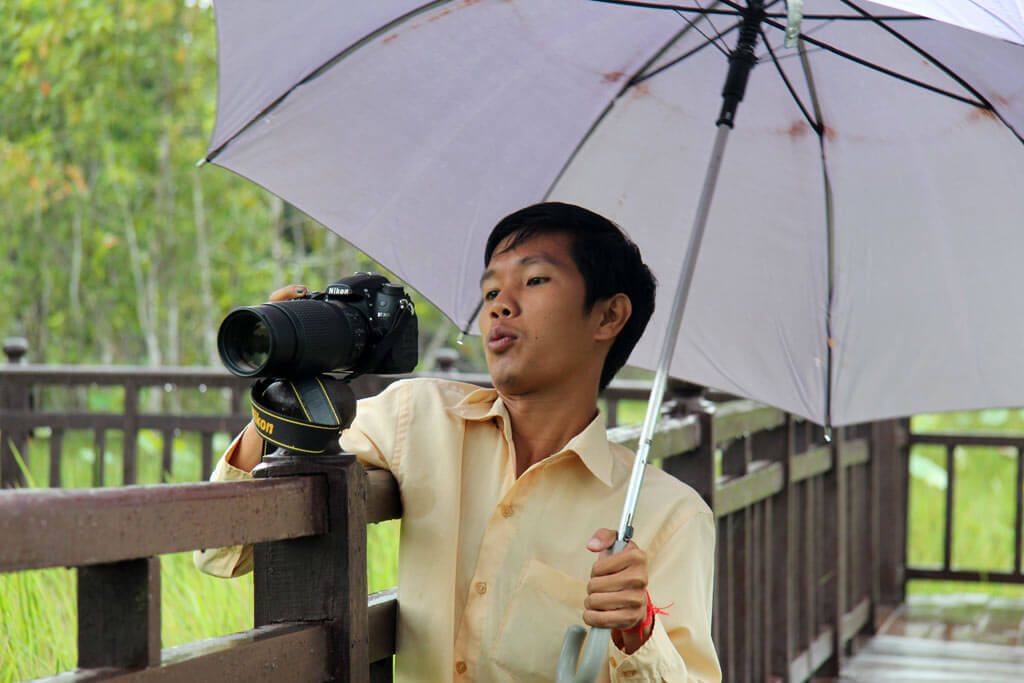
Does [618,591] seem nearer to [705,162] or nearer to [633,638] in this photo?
[633,638]

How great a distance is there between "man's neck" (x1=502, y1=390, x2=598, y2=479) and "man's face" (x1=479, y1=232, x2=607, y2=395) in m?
0.04

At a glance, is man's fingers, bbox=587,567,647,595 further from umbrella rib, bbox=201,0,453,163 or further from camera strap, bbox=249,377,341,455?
umbrella rib, bbox=201,0,453,163

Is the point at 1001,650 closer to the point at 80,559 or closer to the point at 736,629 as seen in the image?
the point at 736,629

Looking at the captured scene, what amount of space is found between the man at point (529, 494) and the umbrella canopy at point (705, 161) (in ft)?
1.27

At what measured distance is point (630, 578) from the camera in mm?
1680

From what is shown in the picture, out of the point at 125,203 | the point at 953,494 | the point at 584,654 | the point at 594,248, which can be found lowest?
the point at 953,494

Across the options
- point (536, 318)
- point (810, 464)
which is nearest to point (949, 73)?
point (536, 318)

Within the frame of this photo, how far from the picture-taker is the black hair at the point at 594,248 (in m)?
2.03

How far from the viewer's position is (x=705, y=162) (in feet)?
7.97

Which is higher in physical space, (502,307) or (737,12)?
(737,12)

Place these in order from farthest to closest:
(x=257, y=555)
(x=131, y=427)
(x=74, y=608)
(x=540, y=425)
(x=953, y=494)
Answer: (x=953, y=494), (x=131, y=427), (x=74, y=608), (x=540, y=425), (x=257, y=555)

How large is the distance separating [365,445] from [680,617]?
0.58 metres

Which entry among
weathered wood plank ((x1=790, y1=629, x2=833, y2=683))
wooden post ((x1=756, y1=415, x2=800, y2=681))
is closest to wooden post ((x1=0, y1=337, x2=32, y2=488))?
wooden post ((x1=756, y1=415, x2=800, y2=681))

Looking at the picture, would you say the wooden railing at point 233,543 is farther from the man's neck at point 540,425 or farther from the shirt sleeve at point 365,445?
the man's neck at point 540,425
